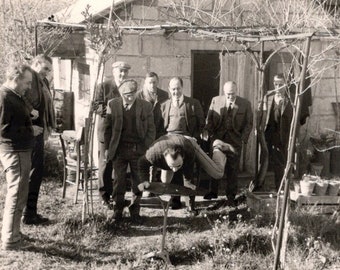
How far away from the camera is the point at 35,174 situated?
662cm

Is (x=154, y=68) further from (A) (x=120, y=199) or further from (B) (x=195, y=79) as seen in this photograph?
(A) (x=120, y=199)

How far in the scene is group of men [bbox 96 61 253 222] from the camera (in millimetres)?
6438

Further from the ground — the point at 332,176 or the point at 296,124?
the point at 296,124

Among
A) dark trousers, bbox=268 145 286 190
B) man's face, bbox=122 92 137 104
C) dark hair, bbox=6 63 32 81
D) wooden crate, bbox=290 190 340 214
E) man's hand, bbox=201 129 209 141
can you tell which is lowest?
wooden crate, bbox=290 190 340 214

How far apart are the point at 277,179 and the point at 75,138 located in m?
3.47

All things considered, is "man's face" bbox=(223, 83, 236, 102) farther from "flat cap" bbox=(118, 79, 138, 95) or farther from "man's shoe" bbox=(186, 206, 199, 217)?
"man's shoe" bbox=(186, 206, 199, 217)

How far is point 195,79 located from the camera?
1015 cm

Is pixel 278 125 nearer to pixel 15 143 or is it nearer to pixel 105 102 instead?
pixel 105 102

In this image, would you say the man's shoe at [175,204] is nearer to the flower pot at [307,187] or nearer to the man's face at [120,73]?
the flower pot at [307,187]

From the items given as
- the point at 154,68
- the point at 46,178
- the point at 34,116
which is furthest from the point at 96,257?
the point at 154,68

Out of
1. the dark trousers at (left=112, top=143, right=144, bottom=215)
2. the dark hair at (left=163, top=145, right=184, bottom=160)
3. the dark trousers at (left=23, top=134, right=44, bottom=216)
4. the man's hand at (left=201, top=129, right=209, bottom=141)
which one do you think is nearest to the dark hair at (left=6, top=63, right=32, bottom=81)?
the dark trousers at (left=23, top=134, right=44, bottom=216)

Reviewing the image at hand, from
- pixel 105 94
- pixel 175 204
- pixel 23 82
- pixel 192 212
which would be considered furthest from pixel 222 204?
pixel 23 82

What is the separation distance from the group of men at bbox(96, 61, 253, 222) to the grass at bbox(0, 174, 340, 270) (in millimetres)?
462

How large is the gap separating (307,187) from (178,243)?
221 cm
